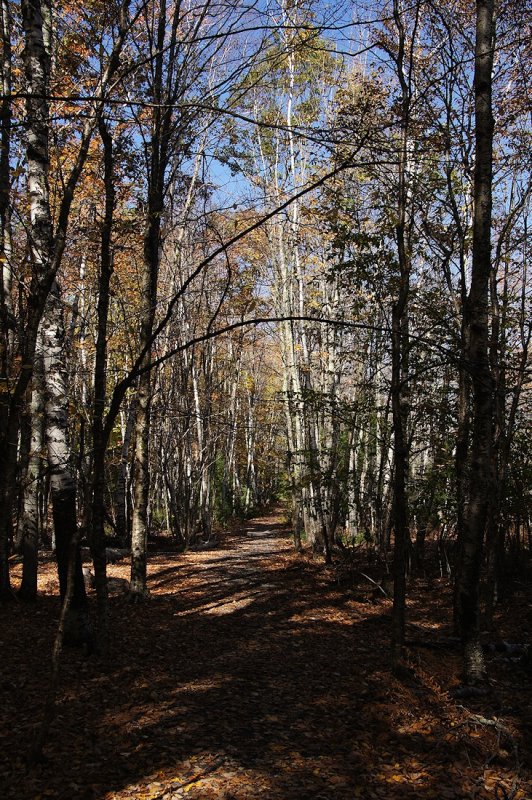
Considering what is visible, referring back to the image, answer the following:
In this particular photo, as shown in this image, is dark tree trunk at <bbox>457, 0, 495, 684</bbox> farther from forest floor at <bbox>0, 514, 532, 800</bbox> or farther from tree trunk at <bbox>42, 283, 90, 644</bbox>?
tree trunk at <bbox>42, 283, 90, 644</bbox>

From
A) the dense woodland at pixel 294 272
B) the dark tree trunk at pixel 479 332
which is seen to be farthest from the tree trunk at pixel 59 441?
the dark tree trunk at pixel 479 332

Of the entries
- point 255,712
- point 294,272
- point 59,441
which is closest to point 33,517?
point 59,441

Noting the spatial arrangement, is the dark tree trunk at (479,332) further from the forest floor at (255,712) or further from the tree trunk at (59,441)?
the tree trunk at (59,441)

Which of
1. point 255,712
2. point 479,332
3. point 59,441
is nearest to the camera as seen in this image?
point 255,712

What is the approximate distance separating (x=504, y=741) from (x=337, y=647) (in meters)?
2.98

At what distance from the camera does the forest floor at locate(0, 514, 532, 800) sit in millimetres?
3771

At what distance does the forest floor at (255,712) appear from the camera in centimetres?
377

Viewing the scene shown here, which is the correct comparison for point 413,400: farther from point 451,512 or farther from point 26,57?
point 26,57

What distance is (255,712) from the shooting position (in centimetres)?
497

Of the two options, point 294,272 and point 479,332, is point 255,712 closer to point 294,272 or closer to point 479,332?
point 479,332

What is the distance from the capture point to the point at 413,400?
11.5 m

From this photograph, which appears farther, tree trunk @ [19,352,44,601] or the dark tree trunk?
tree trunk @ [19,352,44,601]

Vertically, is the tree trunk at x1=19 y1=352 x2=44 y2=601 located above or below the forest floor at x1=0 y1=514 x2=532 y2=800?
above

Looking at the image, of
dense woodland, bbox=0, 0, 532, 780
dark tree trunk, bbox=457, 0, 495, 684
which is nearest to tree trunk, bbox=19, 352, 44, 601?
dense woodland, bbox=0, 0, 532, 780
